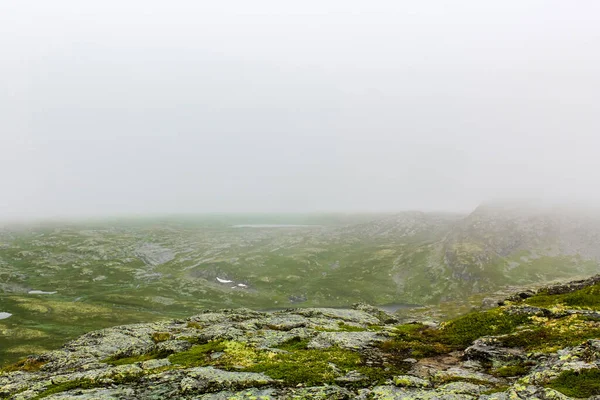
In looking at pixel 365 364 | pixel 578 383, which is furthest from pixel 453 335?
pixel 578 383

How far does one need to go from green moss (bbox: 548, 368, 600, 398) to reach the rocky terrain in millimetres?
47

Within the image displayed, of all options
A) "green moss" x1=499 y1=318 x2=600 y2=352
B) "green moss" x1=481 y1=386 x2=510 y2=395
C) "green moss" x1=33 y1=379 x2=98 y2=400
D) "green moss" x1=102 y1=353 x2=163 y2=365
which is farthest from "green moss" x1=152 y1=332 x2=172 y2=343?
"green moss" x1=499 y1=318 x2=600 y2=352

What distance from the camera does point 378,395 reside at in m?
21.1

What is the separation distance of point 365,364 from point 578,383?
14.0 meters

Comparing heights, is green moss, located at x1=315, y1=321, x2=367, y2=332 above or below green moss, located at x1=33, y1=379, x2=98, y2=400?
below

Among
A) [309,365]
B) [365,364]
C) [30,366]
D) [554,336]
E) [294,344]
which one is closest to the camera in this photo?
[554,336]

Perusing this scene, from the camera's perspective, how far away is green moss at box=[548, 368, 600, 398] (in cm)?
1744

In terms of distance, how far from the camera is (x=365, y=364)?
2756cm

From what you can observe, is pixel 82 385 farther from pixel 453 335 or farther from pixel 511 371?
pixel 453 335

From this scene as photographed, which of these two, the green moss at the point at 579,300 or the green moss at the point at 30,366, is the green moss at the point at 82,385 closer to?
the green moss at the point at 30,366

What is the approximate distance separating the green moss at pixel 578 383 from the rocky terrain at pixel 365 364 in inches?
1.9

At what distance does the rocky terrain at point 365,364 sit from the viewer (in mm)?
20969

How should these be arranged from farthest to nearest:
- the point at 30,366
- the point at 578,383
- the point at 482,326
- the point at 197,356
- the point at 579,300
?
the point at 30,366, the point at 579,300, the point at 482,326, the point at 197,356, the point at 578,383

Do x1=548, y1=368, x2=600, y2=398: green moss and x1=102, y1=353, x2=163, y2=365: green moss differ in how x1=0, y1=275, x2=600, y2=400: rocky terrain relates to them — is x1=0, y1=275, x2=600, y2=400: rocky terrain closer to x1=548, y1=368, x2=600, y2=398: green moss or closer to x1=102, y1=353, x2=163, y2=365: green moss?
x1=548, y1=368, x2=600, y2=398: green moss
